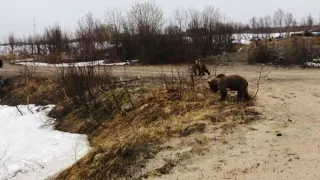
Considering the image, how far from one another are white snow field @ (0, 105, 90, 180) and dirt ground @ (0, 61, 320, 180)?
342 cm

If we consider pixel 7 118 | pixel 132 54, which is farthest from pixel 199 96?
pixel 132 54

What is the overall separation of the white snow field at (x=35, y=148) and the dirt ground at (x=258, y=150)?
11.2ft

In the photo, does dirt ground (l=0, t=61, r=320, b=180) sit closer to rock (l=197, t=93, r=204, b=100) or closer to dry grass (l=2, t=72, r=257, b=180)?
dry grass (l=2, t=72, r=257, b=180)

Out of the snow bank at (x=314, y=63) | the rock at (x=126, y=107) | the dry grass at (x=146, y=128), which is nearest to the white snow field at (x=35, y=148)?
the dry grass at (x=146, y=128)

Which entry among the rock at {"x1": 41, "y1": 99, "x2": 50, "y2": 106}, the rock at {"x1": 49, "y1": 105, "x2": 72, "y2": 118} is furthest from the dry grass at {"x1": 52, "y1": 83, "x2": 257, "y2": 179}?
the rock at {"x1": 41, "y1": 99, "x2": 50, "y2": 106}

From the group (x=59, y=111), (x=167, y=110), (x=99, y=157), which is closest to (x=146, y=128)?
(x=167, y=110)

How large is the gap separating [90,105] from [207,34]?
65.9 feet

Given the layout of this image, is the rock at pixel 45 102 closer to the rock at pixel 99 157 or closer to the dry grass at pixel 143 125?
the dry grass at pixel 143 125

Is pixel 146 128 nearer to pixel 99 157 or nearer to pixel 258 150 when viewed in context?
pixel 99 157

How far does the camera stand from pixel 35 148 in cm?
1259

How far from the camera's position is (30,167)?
34.9ft

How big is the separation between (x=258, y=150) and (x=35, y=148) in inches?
288

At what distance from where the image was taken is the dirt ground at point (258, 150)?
23.1ft

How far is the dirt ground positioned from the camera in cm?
704
